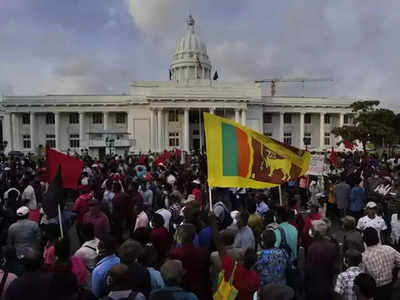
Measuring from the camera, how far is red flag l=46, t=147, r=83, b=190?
5898 millimetres

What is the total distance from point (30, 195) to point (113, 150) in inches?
932

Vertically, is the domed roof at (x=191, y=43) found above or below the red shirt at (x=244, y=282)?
above

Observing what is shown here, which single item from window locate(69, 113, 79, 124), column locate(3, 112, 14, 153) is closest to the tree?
window locate(69, 113, 79, 124)

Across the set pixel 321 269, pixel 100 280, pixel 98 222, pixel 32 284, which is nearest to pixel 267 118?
pixel 98 222

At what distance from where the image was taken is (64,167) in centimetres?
615

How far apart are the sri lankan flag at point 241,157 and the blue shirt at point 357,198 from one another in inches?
151

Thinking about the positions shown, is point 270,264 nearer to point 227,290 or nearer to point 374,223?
point 227,290

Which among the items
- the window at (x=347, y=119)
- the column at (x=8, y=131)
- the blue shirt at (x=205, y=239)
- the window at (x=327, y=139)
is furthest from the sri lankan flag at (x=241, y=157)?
the window at (x=347, y=119)

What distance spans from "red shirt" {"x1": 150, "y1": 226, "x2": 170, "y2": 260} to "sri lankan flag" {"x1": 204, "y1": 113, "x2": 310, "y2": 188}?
1.08 metres

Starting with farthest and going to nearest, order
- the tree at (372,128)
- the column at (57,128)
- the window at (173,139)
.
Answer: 1. the window at (173,139)
2. the column at (57,128)
3. the tree at (372,128)

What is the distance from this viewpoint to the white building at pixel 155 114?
47125 millimetres

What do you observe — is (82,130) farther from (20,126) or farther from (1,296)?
(1,296)

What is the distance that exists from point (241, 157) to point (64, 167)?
3.46 m

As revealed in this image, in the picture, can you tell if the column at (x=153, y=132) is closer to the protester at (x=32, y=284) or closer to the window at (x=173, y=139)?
the window at (x=173, y=139)
